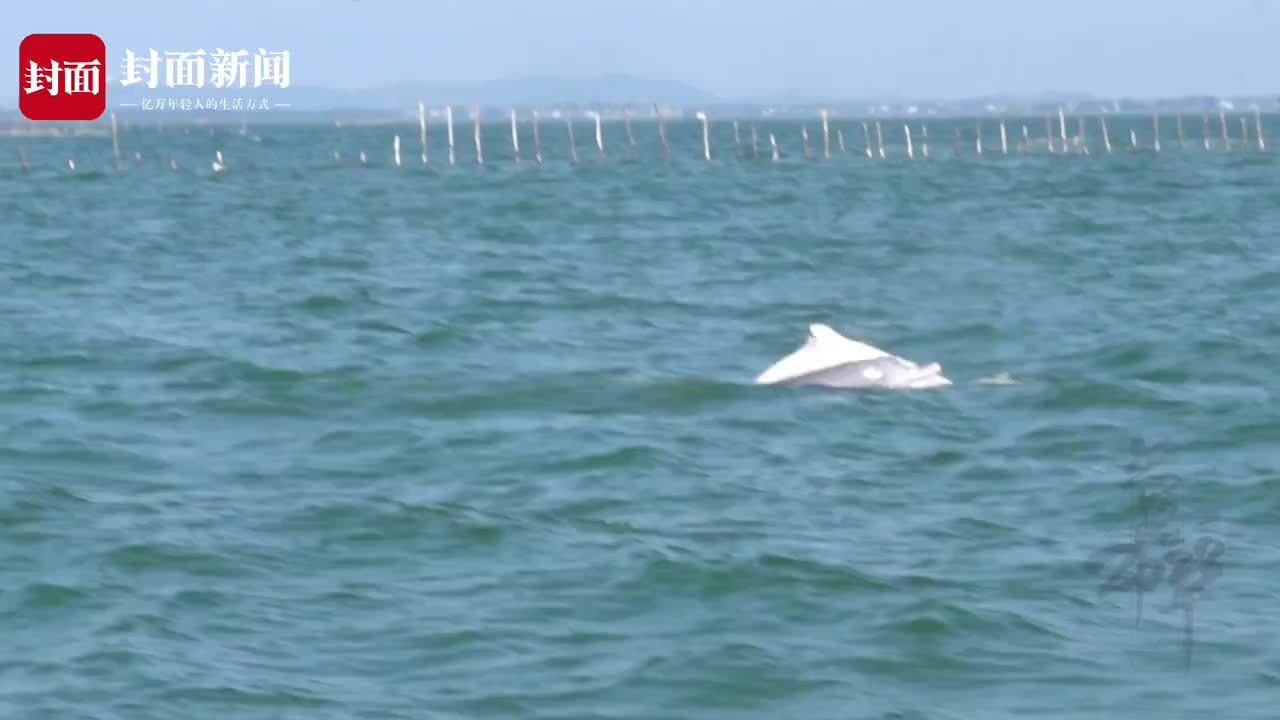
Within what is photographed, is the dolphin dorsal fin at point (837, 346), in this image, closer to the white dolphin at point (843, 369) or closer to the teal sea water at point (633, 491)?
the white dolphin at point (843, 369)

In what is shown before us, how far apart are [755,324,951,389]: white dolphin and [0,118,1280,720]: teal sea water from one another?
0.22 m

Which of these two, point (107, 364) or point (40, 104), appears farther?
point (40, 104)

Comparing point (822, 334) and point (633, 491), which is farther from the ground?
point (822, 334)

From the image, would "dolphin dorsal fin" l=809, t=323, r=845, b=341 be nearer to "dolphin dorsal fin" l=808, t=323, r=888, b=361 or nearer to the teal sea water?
"dolphin dorsal fin" l=808, t=323, r=888, b=361

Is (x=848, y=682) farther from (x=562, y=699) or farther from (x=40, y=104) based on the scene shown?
(x=40, y=104)

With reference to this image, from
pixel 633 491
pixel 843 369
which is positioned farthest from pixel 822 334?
pixel 633 491

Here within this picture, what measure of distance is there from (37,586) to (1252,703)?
204 inches

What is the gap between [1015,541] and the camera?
386 inches

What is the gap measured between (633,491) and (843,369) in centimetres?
366

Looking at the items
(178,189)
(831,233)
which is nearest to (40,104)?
(178,189)

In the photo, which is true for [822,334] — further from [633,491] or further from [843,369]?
[633,491]

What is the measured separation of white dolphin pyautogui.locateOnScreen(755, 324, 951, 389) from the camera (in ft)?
47.6

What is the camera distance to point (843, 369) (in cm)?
1453

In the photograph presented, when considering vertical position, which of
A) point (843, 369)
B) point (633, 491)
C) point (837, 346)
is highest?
point (837, 346)
